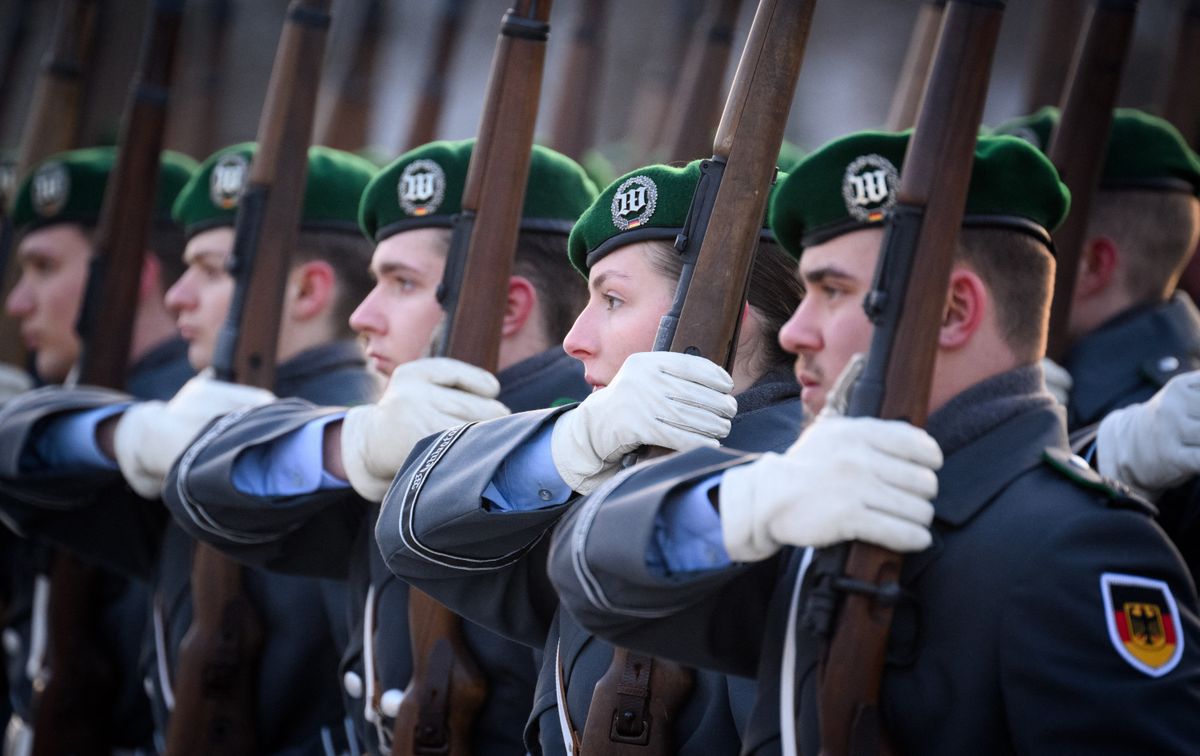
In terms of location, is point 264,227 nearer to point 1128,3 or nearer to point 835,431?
point 1128,3

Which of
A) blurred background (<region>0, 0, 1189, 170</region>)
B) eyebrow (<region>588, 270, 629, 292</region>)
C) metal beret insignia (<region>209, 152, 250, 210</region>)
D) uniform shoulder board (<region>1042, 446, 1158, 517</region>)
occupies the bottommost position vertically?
uniform shoulder board (<region>1042, 446, 1158, 517</region>)

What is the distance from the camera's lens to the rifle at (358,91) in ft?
29.7

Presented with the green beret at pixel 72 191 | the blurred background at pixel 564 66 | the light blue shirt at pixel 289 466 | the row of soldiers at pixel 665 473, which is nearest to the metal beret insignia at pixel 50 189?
the green beret at pixel 72 191

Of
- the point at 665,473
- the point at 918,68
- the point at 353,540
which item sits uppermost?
the point at 918,68

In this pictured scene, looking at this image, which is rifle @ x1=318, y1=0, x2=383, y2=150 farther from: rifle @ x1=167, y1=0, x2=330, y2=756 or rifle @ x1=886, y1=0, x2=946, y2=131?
rifle @ x1=886, y1=0, x2=946, y2=131

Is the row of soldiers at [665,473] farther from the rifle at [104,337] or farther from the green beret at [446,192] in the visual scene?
the rifle at [104,337]

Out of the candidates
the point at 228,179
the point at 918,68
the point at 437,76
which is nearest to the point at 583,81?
the point at 437,76

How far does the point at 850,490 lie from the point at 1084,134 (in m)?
2.69

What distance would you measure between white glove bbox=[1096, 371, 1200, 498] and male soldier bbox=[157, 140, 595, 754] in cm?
145

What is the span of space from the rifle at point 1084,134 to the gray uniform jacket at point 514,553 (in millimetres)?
1581

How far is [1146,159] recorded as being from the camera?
5.04 meters

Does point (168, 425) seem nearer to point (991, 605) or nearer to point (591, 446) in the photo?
point (591, 446)

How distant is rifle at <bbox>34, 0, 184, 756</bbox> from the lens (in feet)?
20.1

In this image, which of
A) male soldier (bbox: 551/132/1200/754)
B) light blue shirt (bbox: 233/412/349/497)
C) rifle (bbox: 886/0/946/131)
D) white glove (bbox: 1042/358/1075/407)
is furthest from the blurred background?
male soldier (bbox: 551/132/1200/754)
